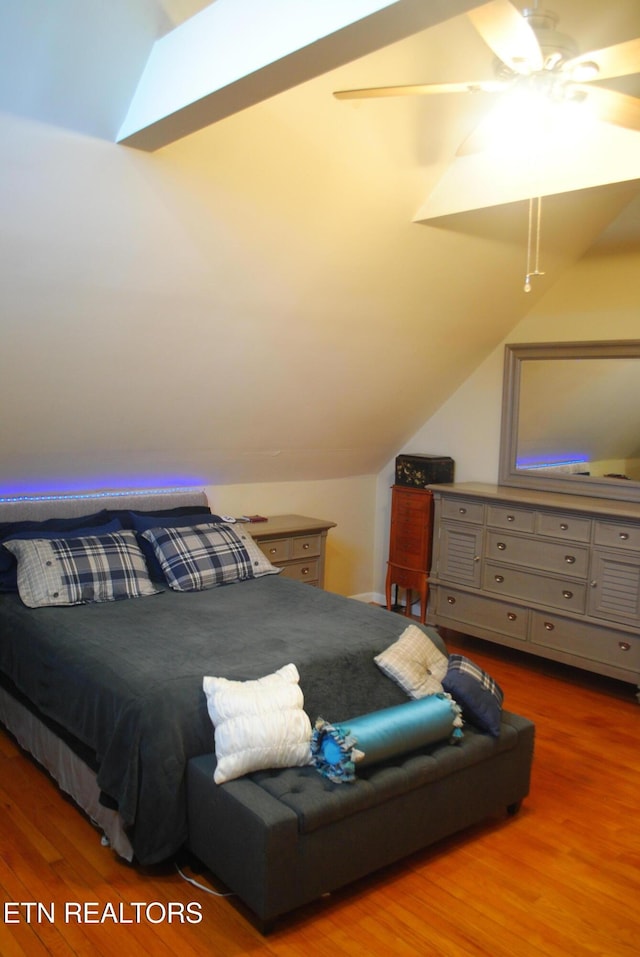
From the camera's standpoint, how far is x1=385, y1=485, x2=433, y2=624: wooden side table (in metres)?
5.00

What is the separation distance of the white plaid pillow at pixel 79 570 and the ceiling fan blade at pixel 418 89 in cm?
231

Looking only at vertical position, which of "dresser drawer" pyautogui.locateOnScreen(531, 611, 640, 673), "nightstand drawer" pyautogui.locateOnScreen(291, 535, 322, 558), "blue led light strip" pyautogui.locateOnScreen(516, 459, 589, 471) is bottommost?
"dresser drawer" pyautogui.locateOnScreen(531, 611, 640, 673)

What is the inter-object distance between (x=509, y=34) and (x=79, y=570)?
269 centimetres

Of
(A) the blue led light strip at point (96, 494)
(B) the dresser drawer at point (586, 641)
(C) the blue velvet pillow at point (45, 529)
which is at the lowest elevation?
(B) the dresser drawer at point (586, 641)

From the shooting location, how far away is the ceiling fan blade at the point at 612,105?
2.22 m

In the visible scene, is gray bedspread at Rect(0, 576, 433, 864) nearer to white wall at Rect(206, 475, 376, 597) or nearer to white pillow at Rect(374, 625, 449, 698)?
white pillow at Rect(374, 625, 449, 698)

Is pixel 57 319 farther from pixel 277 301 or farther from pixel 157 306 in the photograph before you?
pixel 277 301

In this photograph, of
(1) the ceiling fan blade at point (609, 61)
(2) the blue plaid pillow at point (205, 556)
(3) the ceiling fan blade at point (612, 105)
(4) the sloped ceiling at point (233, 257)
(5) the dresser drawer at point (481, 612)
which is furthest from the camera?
(5) the dresser drawer at point (481, 612)

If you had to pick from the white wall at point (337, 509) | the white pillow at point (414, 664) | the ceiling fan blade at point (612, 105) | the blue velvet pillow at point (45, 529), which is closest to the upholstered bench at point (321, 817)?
the white pillow at point (414, 664)

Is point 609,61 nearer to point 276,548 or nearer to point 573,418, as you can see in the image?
point 573,418

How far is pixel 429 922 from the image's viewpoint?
2.32m

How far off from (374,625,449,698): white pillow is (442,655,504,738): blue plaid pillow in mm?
73

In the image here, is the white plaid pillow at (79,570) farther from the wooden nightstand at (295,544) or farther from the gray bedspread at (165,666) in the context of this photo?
the wooden nightstand at (295,544)

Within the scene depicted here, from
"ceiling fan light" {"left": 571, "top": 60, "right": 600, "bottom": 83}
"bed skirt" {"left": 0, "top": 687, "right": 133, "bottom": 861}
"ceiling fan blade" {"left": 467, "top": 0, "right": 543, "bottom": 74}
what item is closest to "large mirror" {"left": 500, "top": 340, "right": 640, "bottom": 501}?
"ceiling fan light" {"left": 571, "top": 60, "right": 600, "bottom": 83}
